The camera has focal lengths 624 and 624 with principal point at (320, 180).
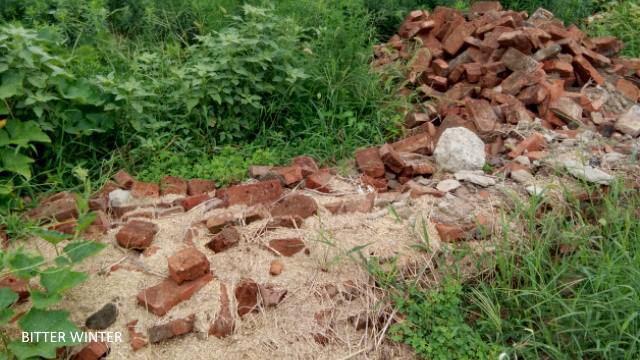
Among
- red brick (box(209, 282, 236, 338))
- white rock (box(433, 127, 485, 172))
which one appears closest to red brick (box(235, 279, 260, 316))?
red brick (box(209, 282, 236, 338))

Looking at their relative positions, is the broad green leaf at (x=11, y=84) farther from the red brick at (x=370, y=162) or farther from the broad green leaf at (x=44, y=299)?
the red brick at (x=370, y=162)

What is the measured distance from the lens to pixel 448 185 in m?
3.23

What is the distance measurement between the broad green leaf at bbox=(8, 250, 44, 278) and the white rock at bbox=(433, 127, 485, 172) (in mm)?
2141

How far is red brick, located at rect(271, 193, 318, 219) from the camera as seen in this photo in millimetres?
2916

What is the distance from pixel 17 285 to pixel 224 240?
0.83 meters

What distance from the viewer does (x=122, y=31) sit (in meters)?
5.04

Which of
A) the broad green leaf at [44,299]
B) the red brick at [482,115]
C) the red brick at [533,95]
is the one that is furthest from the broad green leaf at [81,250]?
the red brick at [533,95]

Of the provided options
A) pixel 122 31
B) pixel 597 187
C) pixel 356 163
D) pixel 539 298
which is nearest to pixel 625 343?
pixel 539 298

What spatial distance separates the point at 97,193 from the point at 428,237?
169 centimetres

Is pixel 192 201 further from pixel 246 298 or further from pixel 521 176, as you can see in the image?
pixel 521 176

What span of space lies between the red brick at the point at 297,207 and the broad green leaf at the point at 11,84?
1446 mm

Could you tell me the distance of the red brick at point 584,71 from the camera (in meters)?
4.53

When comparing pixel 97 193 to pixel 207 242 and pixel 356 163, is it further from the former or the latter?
pixel 356 163

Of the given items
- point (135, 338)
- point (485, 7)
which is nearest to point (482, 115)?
point (485, 7)
